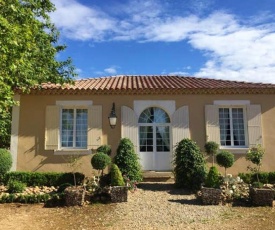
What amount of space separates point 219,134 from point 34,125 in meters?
7.25

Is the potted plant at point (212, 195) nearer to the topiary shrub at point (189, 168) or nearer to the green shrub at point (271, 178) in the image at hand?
the topiary shrub at point (189, 168)

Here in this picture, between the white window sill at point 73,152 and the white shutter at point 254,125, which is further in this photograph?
the white shutter at point 254,125

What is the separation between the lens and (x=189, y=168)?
Answer: 401 inches

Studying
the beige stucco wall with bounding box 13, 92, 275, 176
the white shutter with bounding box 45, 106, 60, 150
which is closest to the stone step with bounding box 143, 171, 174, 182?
the beige stucco wall with bounding box 13, 92, 275, 176

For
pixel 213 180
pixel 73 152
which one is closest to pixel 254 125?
pixel 213 180

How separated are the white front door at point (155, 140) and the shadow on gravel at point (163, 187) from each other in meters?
1.25

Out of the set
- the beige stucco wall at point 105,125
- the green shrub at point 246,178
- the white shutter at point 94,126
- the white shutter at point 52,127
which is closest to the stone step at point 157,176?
the beige stucco wall at point 105,125

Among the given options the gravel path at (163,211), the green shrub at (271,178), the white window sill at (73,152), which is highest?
the white window sill at (73,152)

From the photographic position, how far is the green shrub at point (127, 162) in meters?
10.1

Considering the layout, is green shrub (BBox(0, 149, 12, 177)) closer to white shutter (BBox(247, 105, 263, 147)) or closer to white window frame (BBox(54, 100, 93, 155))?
white window frame (BBox(54, 100, 93, 155))

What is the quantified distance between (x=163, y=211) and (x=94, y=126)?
5280mm

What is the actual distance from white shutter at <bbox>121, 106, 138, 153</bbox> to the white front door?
352 mm

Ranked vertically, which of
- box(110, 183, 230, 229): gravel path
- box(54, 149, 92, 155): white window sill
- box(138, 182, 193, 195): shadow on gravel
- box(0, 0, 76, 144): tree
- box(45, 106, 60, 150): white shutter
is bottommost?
box(110, 183, 230, 229): gravel path

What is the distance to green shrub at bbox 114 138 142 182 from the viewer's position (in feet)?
33.3
